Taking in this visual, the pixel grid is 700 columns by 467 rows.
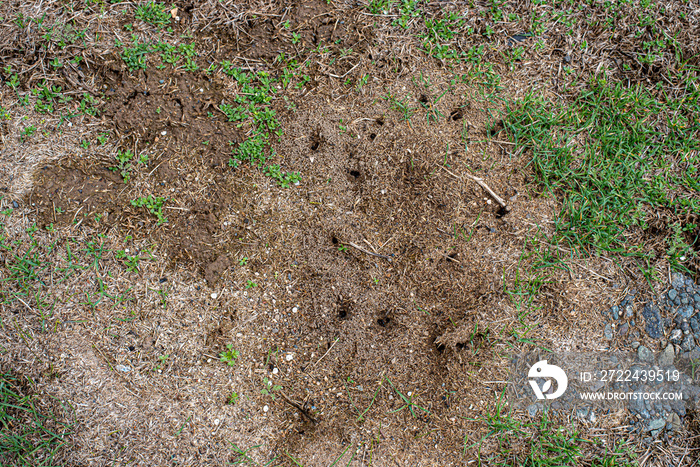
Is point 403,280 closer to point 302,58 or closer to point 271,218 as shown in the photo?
point 271,218

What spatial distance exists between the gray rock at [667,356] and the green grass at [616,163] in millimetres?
520

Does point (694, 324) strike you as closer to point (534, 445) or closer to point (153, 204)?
point (534, 445)

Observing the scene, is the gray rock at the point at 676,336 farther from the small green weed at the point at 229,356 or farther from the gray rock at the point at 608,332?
the small green weed at the point at 229,356

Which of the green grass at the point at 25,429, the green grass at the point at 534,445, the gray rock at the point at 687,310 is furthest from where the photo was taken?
the gray rock at the point at 687,310

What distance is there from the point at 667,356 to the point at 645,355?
136 mm

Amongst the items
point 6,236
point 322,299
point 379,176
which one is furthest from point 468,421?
point 6,236

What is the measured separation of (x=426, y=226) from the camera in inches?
94.6

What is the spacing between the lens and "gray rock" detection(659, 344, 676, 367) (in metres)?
2.41

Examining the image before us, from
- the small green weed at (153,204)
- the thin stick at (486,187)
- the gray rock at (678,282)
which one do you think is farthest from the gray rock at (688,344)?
the small green weed at (153,204)

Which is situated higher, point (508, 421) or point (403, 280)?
point (403, 280)

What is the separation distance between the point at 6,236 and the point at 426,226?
2528 mm

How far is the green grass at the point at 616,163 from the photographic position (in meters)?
2.45

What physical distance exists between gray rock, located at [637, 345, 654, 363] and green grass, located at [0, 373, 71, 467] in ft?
11.4

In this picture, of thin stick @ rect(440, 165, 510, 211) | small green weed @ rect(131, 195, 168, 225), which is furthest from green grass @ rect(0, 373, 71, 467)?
thin stick @ rect(440, 165, 510, 211)
